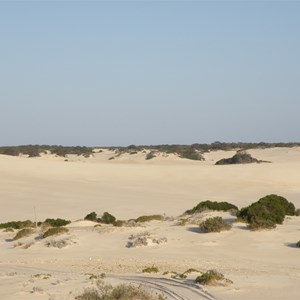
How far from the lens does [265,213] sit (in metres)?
19.6

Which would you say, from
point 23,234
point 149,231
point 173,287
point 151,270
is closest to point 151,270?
point 151,270

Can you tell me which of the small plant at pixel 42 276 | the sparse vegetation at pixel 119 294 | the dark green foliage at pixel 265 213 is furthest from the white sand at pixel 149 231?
the sparse vegetation at pixel 119 294

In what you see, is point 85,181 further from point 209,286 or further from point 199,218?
point 209,286

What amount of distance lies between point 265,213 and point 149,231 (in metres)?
3.93

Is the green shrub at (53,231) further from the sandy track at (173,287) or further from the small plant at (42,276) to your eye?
the sandy track at (173,287)

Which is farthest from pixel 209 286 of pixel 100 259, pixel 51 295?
pixel 100 259

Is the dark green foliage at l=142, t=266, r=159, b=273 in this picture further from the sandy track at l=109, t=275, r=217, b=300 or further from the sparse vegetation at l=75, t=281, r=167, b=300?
the sparse vegetation at l=75, t=281, r=167, b=300

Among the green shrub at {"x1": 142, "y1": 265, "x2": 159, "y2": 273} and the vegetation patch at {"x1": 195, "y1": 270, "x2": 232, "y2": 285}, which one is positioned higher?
the vegetation patch at {"x1": 195, "y1": 270, "x2": 232, "y2": 285}

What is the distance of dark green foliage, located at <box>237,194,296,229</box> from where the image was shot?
1847 centimetres

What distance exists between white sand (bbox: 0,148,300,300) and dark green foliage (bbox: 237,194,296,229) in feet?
1.17

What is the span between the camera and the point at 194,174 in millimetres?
46094

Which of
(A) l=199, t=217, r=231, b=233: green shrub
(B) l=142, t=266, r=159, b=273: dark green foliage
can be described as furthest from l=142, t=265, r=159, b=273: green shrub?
(A) l=199, t=217, r=231, b=233: green shrub

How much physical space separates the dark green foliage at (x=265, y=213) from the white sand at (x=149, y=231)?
36 cm

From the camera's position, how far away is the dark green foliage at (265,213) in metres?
18.5
